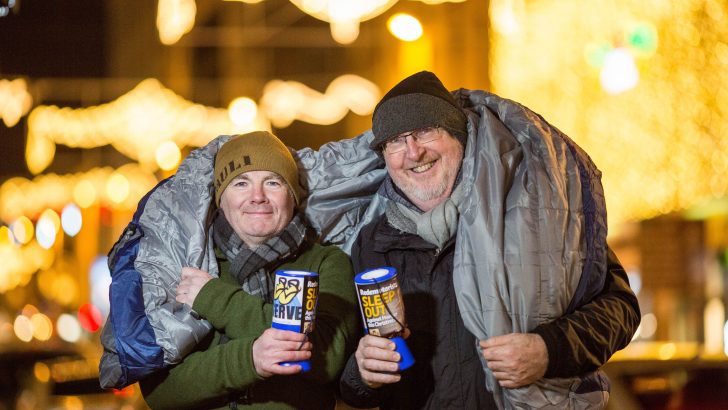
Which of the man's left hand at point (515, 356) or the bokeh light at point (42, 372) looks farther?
the bokeh light at point (42, 372)

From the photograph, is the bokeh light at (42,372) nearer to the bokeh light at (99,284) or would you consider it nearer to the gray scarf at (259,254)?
the gray scarf at (259,254)

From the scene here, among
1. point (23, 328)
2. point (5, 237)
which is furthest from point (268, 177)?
point (5, 237)

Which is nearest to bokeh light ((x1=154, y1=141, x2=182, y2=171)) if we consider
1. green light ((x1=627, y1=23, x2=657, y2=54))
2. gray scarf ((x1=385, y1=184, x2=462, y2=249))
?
green light ((x1=627, y1=23, x2=657, y2=54))

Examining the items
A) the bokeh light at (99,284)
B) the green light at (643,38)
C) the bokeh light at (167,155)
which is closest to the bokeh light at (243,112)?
the bokeh light at (167,155)

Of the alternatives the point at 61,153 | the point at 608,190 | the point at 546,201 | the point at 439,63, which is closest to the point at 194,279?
the point at 546,201

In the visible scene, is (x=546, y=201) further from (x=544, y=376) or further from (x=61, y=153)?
(x=61, y=153)

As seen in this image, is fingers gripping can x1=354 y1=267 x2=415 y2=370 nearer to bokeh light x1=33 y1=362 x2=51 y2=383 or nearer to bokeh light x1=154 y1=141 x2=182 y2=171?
bokeh light x1=33 y1=362 x2=51 y2=383

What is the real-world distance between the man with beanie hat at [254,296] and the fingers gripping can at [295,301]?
0.11 m

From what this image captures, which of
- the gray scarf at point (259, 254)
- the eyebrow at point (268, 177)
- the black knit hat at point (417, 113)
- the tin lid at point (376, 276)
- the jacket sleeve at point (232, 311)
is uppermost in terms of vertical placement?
the black knit hat at point (417, 113)

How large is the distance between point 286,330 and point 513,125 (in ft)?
4.08

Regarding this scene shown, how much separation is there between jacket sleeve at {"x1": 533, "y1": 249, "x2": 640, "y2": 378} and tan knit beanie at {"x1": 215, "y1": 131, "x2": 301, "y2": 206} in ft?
4.05

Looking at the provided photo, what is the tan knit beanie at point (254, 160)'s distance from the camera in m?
4.40

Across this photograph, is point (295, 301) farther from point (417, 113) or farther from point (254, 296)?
point (417, 113)

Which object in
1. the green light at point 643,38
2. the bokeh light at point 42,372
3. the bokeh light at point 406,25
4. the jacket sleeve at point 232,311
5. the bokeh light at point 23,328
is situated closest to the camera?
the jacket sleeve at point 232,311
